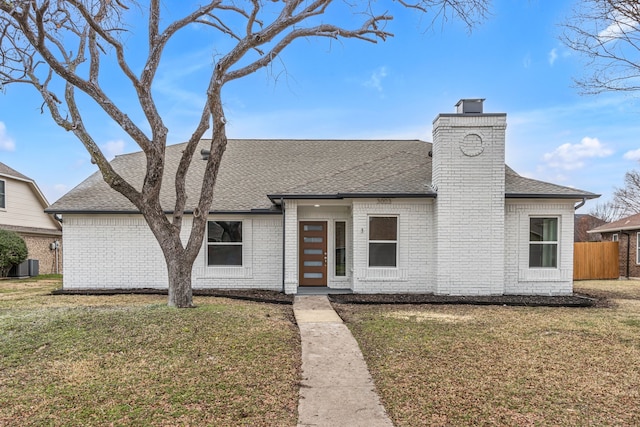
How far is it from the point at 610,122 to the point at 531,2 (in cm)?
834

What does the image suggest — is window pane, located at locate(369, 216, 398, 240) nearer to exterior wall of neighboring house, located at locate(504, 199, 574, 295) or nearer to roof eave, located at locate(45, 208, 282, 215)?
roof eave, located at locate(45, 208, 282, 215)

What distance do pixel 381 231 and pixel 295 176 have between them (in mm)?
4164

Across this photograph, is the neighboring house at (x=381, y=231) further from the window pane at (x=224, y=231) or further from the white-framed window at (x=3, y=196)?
the white-framed window at (x=3, y=196)

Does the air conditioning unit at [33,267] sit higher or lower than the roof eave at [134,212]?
lower

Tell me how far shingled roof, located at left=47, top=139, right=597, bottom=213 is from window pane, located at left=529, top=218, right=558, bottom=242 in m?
0.89

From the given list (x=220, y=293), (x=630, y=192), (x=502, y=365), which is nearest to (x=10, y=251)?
(x=220, y=293)

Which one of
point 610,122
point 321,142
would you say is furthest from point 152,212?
point 610,122

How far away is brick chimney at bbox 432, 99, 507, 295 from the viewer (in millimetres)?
10844

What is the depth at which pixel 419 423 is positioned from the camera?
3.75m

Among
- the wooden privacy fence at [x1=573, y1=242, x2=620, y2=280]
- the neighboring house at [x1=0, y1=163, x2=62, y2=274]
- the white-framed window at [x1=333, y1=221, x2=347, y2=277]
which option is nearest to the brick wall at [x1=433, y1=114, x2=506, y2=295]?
the white-framed window at [x1=333, y1=221, x2=347, y2=277]

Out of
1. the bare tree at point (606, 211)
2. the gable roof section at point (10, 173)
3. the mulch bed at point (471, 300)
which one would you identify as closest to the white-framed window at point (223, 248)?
the mulch bed at point (471, 300)

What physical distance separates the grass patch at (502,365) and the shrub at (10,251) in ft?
53.3

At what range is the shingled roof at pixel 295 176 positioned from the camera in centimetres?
1140

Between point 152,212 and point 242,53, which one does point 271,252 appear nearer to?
point 152,212
